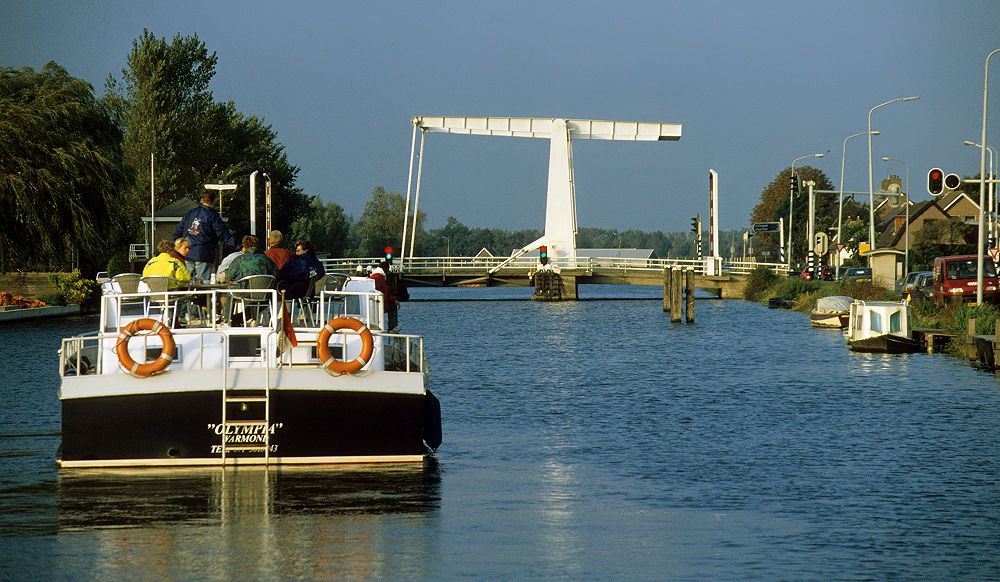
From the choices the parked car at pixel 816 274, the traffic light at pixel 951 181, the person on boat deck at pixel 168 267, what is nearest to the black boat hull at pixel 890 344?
the traffic light at pixel 951 181

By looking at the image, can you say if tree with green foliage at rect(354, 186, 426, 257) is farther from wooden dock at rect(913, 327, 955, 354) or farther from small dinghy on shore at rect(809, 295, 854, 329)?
wooden dock at rect(913, 327, 955, 354)

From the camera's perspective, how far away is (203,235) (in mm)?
13891

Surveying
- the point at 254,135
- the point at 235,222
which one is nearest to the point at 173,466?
the point at 235,222

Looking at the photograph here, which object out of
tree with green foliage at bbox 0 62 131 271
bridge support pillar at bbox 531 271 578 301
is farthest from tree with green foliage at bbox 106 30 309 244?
tree with green foliage at bbox 0 62 131 271

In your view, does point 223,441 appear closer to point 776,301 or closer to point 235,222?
point 776,301

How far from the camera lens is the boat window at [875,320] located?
32000 millimetres

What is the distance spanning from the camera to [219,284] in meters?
13.1

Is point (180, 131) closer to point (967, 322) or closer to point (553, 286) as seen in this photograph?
point (553, 286)

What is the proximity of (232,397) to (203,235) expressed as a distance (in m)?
2.90

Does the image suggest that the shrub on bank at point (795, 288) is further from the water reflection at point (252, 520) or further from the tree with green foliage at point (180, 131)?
the water reflection at point (252, 520)

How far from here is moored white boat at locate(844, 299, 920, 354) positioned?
3094 centimetres

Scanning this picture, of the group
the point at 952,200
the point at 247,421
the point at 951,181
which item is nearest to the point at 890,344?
the point at 951,181

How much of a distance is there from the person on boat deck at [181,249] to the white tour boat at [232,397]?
956 mm

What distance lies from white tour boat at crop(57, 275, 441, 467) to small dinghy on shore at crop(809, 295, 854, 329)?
3191 centimetres
